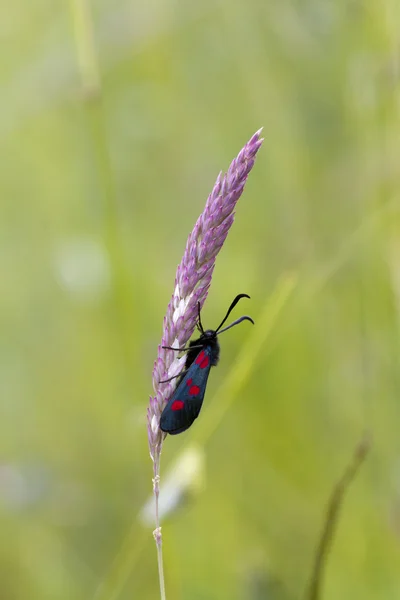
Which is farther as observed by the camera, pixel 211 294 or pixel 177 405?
pixel 211 294

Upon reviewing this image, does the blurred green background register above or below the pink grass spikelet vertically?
above

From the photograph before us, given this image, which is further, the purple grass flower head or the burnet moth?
the burnet moth

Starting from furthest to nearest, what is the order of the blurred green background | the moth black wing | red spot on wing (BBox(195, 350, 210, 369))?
1. the blurred green background
2. red spot on wing (BBox(195, 350, 210, 369))
3. the moth black wing

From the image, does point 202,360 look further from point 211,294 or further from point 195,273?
point 211,294

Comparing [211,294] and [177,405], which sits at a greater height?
[211,294]

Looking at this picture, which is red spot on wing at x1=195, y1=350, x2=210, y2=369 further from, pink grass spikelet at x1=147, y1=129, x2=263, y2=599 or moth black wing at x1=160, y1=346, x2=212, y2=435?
pink grass spikelet at x1=147, y1=129, x2=263, y2=599

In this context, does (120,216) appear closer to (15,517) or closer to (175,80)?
(175,80)

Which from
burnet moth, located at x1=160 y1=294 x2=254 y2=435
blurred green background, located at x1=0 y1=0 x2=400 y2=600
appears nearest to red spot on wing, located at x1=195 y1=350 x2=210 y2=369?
burnet moth, located at x1=160 y1=294 x2=254 y2=435

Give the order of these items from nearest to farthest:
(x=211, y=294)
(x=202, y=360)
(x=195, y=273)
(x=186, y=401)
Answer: (x=195, y=273)
(x=186, y=401)
(x=202, y=360)
(x=211, y=294)

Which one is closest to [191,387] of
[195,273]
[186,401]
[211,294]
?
[186,401]
